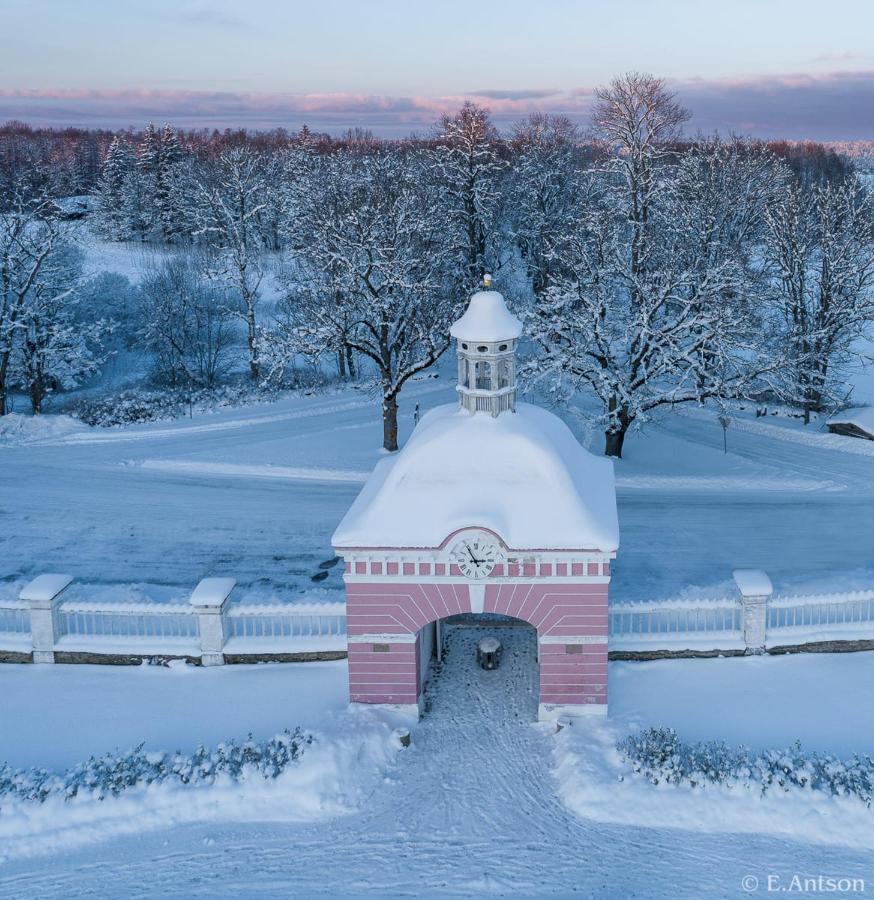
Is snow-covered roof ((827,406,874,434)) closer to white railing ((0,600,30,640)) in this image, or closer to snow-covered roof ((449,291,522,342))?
snow-covered roof ((449,291,522,342))

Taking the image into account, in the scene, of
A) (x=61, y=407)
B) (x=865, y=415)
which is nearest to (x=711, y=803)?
(x=865, y=415)

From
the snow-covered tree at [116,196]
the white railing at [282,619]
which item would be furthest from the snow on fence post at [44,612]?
the snow-covered tree at [116,196]

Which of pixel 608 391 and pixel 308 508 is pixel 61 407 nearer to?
pixel 308 508

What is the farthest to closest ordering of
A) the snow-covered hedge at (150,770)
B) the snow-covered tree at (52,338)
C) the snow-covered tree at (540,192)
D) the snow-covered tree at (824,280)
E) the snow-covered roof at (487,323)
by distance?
A: the snow-covered tree at (540,192), the snow-covered tree at (52,338), the snow-covered tree at (824,280), the snow-covered roof at (487,323), the snow-covered hedge at (150,770)

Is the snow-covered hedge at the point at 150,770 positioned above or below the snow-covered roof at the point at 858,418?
below

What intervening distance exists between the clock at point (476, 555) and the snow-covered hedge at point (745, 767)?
3.08 m

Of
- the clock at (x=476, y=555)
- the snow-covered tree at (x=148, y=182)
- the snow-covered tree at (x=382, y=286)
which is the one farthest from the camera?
the snow-covered tree at (x=148, y=182)

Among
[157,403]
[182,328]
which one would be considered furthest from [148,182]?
[157,403]

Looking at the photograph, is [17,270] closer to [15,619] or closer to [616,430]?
[15,619]

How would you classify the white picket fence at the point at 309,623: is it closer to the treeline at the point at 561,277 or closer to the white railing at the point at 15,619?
the white railing at the point at 15,619

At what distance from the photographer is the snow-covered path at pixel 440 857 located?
1112 centimetres

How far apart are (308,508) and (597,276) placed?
33.9 feet

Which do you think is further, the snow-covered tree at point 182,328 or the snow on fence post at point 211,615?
the snow-covered tree at point 182,328

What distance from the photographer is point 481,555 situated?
13.8 meters
